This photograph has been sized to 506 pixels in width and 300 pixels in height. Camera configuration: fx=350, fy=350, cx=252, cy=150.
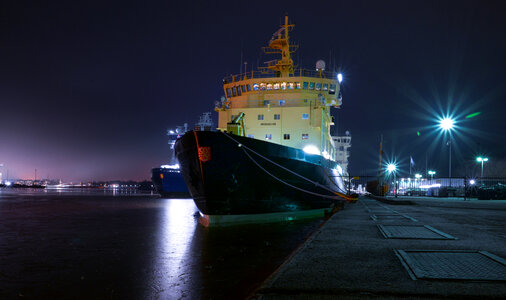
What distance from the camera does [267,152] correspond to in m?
13.9

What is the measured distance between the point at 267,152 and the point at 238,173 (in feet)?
5.27

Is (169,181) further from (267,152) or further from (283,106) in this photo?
(267,152)

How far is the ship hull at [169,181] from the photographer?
A: 4781cm

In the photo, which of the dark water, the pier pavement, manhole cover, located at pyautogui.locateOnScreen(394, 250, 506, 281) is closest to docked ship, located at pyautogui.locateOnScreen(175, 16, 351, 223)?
the dark water

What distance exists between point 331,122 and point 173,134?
3373 cm

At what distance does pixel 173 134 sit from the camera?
180ft

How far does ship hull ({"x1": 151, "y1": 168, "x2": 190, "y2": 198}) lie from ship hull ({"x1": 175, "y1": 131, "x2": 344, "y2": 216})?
1319 inches

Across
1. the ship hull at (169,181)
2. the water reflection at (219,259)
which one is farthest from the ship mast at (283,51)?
the ship hull at (169,181)

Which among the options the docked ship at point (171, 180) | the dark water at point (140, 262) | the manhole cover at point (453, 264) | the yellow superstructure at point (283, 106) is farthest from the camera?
the docked ship at point (171, 180)

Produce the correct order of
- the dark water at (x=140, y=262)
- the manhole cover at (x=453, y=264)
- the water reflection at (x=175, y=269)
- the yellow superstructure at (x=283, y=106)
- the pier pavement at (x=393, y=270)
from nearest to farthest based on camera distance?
1. the pier pavement at (x=393, y=270)
2. the manhole cover at (x=453, y=264)
3. the water reflection at (x=175, y=269)
4. the dark water at (x=140, y=262)
5. the yellow superstructure at (x=283, y=106)

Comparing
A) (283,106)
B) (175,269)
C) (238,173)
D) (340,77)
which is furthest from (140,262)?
(340,77)

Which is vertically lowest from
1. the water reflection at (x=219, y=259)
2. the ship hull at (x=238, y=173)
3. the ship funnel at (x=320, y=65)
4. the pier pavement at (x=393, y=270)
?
the water reflection at (x=219, y=259)

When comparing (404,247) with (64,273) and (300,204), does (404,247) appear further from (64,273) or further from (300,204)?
(300,204)

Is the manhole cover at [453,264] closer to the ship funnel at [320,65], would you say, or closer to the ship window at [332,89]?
the ship window at [332,89]
